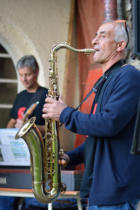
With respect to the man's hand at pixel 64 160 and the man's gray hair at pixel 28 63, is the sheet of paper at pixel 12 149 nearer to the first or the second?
the man's hand at pixel 64 160

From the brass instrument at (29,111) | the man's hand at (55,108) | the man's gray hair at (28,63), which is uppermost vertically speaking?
the man's gray hair at (28,63)

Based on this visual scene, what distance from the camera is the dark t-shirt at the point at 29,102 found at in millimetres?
3678

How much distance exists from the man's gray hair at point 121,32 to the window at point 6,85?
10.2ft

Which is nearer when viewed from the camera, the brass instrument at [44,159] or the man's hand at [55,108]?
the man's hand at [55,108]

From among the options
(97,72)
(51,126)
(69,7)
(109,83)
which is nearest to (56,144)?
(51,126)

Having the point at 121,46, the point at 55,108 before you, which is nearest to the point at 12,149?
the point at 55,108

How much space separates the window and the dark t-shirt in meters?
1.24

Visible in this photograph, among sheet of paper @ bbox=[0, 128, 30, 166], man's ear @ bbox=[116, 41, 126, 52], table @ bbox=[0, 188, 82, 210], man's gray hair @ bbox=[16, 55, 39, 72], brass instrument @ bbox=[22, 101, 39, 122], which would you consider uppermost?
man's ear @ bbox=[116, 41, 126, 52]

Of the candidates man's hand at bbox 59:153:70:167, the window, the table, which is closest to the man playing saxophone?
man's hand at bbox 59:153:70:167

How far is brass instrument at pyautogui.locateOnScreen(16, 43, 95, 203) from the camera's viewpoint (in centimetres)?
252

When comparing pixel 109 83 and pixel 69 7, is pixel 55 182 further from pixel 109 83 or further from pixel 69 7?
pixel 69 7

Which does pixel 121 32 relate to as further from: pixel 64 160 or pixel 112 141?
pixel 64 160

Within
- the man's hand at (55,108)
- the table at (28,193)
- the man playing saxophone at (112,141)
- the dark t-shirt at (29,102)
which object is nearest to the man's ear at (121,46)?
the man playing saxophone at (112,141)

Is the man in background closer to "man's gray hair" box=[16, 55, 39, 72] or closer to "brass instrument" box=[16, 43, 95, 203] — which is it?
"man's gray hair" box=[16, 55, 39, 72]
